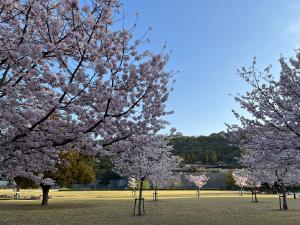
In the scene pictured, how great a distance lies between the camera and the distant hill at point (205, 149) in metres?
137

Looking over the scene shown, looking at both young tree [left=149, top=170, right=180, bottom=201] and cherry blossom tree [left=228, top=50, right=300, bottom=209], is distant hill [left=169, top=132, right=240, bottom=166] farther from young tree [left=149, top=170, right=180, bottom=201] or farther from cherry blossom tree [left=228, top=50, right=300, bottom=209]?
cherry blossom tree [left=228, top=50, right=300, bottom=209]

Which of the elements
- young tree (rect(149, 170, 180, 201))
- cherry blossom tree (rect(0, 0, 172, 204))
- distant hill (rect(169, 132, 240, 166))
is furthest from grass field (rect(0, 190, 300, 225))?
distant hill (rect(169, 132, 240, 166))

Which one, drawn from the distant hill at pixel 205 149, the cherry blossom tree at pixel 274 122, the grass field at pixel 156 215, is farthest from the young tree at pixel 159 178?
the distant hill at pixel 205 149

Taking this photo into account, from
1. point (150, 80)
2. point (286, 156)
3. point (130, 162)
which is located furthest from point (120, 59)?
point (130, 162)

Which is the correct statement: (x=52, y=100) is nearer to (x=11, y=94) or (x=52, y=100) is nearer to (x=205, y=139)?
(x=11, y=94)

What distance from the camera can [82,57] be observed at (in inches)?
273

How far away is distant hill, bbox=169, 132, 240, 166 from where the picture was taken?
449 feet

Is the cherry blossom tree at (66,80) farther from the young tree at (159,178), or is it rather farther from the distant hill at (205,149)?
the distant hill at (205,149)

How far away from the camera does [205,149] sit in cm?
14988

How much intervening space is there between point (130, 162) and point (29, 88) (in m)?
18.0

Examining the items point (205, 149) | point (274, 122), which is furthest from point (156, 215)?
point (205, 149)

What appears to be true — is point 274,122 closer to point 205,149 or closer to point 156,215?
point 156,215

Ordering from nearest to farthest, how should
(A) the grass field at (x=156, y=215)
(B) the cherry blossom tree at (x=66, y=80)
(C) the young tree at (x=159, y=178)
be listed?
1. (B) the cherry blossom tree at (x=66, y=80)
2. (A) the grass field at (x=156, y=215)
3. (C) the young tree at (x=159, y=178)

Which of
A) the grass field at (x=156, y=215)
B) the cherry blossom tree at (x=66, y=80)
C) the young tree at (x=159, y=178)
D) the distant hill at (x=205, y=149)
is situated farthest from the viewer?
the distant hill at (x=205, y=149)
